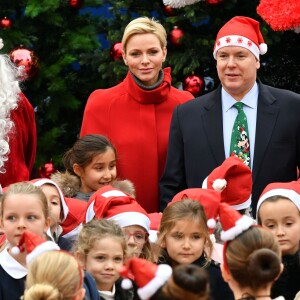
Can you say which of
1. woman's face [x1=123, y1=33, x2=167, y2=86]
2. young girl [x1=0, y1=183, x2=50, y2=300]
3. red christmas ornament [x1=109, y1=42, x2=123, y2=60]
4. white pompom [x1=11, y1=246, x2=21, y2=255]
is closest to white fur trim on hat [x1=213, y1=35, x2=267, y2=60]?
woman's face [x1=123, y1=33, x2=167, y2=86]

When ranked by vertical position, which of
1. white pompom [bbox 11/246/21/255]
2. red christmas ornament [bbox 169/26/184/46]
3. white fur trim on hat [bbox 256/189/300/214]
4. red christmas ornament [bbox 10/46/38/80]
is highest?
red christmas ornament [bbox 169/26/184/46]

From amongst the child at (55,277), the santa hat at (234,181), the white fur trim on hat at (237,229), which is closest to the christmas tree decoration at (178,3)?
the santa hat at (234,181)

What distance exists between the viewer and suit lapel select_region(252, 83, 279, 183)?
8.12 meters

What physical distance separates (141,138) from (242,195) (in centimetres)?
123

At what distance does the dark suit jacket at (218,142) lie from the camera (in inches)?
320

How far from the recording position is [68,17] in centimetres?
1045

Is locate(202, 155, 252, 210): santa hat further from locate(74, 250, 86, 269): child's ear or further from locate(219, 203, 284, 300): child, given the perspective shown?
locate(219, 203, 284, 300): child

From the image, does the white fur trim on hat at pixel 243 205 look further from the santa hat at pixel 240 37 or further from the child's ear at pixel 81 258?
the child's ear at pixel 81 258

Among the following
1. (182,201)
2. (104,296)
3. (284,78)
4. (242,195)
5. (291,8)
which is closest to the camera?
(104,296)

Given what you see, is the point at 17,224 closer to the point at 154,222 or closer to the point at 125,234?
the point at 125,234

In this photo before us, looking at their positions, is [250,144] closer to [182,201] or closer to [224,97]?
[224,97]

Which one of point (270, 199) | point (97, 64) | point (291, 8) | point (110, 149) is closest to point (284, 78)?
point (291, 8)

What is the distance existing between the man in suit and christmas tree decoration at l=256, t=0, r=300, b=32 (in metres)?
0.84

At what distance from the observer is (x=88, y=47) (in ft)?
33.2
